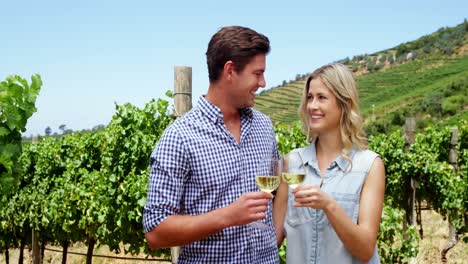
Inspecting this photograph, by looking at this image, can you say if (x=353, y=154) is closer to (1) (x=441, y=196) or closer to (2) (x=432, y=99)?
(1) (x=441, y=196)

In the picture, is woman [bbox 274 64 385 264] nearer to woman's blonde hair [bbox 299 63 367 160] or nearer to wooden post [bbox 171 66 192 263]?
woman's blonde hair [bbox 299 63 367 160]

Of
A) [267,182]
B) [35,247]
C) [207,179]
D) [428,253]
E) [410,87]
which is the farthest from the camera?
[410,87]

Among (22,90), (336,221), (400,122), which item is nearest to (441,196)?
(22,90)

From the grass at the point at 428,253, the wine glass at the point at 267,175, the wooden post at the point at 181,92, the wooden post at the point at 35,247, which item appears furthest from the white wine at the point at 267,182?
the wooden post at the point at 35,247

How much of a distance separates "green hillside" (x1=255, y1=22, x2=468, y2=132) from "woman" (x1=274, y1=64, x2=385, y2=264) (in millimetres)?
35481

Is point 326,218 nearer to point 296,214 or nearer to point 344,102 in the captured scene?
point 296,214

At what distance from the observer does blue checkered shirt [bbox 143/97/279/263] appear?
208cm

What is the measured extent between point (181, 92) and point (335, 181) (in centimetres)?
243

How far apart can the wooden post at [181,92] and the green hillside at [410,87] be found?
33.8m

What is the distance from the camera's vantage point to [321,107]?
7.27 feet

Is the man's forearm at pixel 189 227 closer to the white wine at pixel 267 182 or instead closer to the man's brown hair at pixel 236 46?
the white wine at pixel 267 182

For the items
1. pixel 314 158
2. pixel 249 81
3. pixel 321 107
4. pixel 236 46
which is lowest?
pixel 314 158

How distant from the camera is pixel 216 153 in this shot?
2.16m

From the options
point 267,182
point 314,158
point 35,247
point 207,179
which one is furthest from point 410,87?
point 267,182
